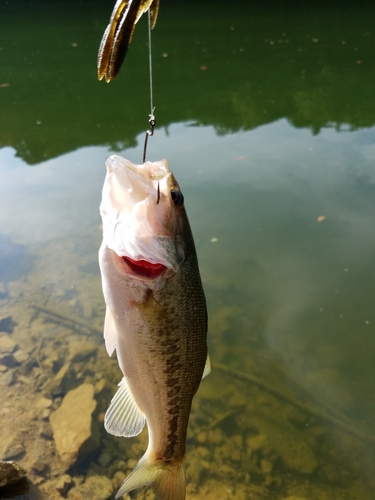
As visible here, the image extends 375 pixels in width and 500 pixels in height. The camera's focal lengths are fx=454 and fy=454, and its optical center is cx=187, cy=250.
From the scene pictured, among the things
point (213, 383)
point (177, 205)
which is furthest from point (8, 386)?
point (177, 205)

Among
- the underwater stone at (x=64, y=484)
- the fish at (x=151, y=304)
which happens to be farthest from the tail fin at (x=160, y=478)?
the underwater stone at (x=64, y=484)

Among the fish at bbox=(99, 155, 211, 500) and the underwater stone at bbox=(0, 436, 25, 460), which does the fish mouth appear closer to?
the fish at bbox=(99, 155, 211, 500)

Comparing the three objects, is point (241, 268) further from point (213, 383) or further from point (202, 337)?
point (202, 337)

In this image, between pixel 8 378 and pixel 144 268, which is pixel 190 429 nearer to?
pixel 8 378

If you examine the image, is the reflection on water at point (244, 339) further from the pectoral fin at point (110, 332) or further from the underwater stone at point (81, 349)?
the pectoral fin at point (110, 332)

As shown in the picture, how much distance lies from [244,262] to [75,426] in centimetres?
206

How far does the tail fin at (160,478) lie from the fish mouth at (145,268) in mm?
771

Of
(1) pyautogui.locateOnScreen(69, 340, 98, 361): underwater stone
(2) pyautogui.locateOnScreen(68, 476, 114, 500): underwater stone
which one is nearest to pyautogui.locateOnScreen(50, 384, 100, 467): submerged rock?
(2) pyautogui.locateOnScreen(68, 476, 114, 500): underwater stone

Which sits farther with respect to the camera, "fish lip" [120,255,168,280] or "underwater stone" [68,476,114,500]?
"underwater stone" [68,476,114,500]

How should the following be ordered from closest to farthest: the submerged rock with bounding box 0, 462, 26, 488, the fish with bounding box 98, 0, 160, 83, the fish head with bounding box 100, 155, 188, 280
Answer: the fish with bounding box 98, 0, 160, 83 → the fish head with bounding box 100, 155, 188, 280 → the submerged rock with bounding box 0, 462, 26, 488

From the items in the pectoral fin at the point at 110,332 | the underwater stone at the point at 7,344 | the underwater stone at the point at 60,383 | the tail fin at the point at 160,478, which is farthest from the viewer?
the underwater stone at the point at 7,344

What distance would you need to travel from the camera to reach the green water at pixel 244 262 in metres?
2.99

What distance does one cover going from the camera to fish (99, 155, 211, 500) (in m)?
1.52

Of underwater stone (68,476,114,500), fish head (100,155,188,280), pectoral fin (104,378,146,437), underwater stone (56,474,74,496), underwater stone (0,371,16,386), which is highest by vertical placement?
fish head (100,155,188,280)
